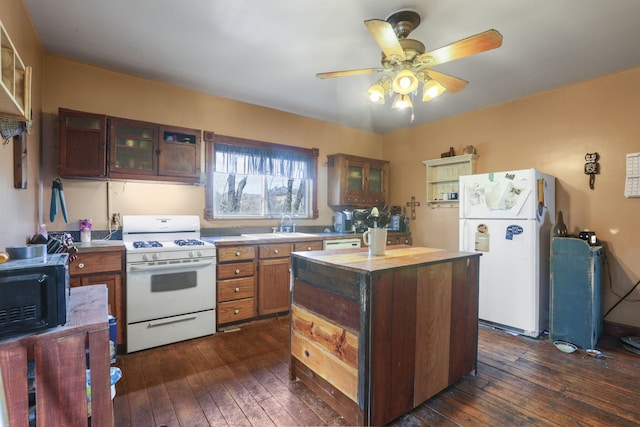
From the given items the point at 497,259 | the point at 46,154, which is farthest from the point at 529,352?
the point at 46,154

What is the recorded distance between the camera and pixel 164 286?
2678 millimetres

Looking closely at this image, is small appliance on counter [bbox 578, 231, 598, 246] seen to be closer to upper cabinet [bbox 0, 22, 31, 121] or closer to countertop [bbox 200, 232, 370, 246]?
countertop [bbox 200, 232, 370, 246]

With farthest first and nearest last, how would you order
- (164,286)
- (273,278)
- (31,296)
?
(273,278), (164,286), (31,296)

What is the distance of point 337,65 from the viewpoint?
281 cm

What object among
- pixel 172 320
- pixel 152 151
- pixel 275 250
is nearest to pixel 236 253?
pixel 275 250

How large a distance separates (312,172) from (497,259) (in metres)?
2.55

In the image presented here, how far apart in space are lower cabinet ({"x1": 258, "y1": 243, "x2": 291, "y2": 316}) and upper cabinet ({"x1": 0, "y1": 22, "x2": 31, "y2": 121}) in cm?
220

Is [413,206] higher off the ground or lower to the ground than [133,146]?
lower

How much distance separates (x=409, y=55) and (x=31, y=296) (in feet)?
7.50

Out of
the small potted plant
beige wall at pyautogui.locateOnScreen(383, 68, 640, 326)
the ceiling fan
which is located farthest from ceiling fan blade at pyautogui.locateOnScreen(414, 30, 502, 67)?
beige wall at pyautogui.locateOnScreen(383, 68, 640, 326)

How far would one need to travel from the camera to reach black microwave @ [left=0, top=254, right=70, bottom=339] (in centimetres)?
101

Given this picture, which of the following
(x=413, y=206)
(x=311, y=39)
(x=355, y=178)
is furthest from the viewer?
(x=413, y=206)

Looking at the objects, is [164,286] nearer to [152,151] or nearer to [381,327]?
[152,151]

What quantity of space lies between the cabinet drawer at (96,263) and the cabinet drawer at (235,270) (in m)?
0.85
